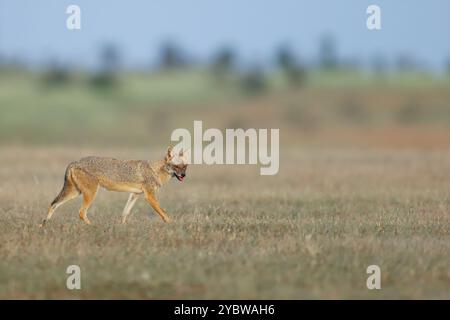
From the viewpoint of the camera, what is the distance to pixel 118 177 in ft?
48.4

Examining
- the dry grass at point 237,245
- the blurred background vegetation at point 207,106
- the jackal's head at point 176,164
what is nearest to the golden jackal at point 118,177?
the jackal's head at point 176,164

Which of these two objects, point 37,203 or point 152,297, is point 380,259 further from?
point 37,203

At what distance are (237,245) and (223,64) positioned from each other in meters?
56.6

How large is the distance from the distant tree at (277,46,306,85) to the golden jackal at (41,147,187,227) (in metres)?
47.7

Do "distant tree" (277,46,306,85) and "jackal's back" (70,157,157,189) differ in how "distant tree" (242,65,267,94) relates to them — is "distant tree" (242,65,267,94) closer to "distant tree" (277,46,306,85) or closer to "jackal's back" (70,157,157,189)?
"distant tree" (277,46,306,85)

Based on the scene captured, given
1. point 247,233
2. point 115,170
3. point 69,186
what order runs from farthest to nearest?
1. point 115,170
2. point 69,186
3. point 247,233

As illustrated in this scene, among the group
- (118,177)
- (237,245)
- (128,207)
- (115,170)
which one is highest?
(115,170)

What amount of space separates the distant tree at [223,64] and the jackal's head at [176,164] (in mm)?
46681

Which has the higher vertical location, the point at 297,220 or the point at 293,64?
the point at 293,64

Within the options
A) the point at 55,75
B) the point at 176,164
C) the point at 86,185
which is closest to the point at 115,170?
the point at 86,185

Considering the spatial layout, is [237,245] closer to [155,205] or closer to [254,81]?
[155,205]

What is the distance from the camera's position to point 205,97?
58.8m
